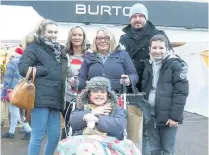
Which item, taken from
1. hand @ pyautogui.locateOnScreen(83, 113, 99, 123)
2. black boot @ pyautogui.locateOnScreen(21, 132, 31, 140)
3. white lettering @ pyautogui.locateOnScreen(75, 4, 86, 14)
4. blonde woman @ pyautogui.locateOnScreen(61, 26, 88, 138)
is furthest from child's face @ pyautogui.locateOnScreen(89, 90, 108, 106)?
white lettering @ pyautogui.locateOnScreen(75, 4, 86, 14)

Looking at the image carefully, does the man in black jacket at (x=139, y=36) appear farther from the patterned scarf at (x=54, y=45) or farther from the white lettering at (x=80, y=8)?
A: the white lettering at (x=80, y=8)

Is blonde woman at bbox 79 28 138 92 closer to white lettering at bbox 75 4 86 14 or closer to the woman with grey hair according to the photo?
the woman with grey hair

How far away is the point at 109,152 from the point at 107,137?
195 mm

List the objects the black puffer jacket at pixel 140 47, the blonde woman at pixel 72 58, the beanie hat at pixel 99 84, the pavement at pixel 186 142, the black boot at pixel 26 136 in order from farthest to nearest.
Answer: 1. the black boot at pixel 26 136
2. the pavement at pixel 186 142
3. the black puffer jacket at pixel 140 47
4. the blonde woman at pixel 72 58
5. the beanie hat at pixel 99 84

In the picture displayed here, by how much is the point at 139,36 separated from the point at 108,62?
0.62 meters

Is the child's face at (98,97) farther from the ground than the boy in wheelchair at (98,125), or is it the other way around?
the child's face at (98,97)

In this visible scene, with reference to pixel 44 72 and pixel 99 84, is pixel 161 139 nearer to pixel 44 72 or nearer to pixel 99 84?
pixel 99 84

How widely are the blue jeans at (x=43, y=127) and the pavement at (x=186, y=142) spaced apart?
1515 millimetres

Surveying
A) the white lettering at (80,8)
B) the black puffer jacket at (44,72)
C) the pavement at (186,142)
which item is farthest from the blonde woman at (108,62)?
the white lettering at (80,8)

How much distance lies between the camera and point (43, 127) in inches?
174

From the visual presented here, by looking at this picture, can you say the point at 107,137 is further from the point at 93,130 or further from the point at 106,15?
the point at 106,15

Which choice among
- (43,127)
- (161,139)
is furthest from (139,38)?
(43,127)

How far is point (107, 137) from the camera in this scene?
3504 mm

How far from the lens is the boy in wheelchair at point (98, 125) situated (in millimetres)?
3340
